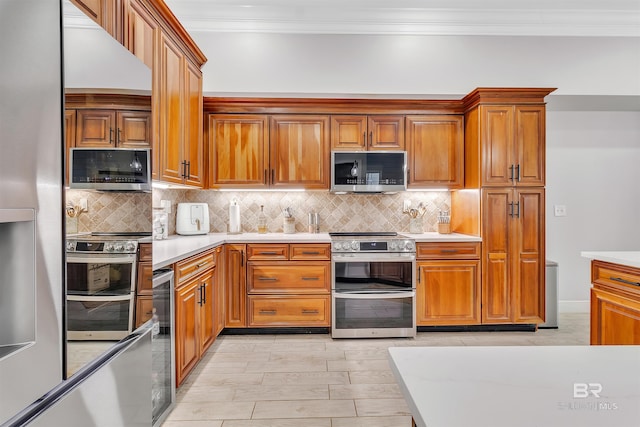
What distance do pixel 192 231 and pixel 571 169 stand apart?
13.7 feet

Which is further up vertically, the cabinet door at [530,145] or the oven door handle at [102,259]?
the cabinet door at [530,145]

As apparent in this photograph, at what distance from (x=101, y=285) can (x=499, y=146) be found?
3492mm

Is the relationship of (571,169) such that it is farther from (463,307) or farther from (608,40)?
(463,307)

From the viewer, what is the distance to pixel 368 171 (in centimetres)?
372

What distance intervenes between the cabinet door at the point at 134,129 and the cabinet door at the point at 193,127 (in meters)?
1.86

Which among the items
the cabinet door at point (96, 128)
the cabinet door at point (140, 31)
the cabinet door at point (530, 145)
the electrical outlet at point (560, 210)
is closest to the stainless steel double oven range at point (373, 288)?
the cabinet door at point (530, 145)

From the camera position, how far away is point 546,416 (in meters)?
0.58

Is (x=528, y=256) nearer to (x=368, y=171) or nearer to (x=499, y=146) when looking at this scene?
(x=499, y=146)

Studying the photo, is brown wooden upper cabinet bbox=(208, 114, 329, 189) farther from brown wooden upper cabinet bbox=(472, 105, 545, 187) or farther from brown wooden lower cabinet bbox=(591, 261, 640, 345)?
brown wooden lower cabinet bbox=(591, 261, 640, 345)

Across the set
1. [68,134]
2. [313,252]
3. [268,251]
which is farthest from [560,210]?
[68,134]

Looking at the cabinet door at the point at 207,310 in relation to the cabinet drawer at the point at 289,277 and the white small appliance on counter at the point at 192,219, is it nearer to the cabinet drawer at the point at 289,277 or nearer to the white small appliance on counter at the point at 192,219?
the cabinet drawer at the point at 289,277

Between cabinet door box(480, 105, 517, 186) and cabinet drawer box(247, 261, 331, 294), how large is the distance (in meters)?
1.78

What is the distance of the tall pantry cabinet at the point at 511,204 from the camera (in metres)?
3.50

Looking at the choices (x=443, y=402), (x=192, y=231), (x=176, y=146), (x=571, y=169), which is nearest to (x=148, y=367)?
(x=443, y=402)
